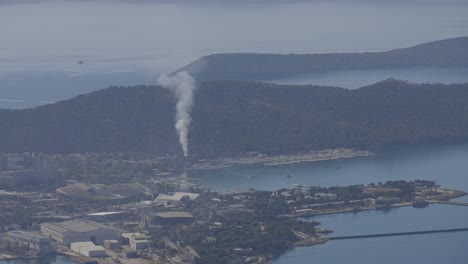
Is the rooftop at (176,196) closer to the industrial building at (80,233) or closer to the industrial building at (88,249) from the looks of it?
the industrial building at (80,233)

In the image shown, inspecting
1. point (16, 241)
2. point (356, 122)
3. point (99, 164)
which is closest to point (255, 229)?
point (16, 241)

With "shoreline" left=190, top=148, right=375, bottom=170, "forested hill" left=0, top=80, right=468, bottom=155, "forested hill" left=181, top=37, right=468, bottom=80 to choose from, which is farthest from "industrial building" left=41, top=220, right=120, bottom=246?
"forested hill" left=181, top=37, right=468, bottom=80

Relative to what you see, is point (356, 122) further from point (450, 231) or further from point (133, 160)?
point (450, 231)

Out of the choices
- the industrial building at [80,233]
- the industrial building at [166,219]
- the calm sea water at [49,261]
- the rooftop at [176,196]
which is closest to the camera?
the calm sea water at [49,261]

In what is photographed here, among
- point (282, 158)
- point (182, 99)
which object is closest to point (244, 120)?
point (182, 99)

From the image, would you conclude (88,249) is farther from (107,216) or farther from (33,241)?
(107,216)

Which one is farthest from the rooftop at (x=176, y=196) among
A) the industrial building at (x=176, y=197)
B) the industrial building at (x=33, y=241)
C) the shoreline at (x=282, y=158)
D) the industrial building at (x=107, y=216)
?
the shoreline at (x=282, y=158)
